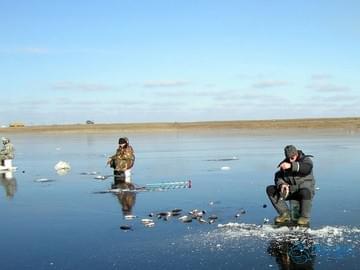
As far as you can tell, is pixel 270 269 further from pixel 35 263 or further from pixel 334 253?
pixel 35 263

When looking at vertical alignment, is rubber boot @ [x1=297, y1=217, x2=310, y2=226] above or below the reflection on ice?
above

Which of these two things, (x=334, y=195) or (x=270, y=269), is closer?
(x=270, y=269)

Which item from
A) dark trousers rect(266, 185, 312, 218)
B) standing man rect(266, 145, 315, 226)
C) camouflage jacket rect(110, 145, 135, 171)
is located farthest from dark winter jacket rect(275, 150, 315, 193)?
camouflage jacket rect(110, 145, 135, 171)

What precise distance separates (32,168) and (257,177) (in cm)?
1084

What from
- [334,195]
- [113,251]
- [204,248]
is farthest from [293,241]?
[334,195]

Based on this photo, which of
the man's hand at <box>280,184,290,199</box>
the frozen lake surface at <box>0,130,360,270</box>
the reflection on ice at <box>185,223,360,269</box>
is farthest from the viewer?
the man's hand at <box>280,184,290,199</box>

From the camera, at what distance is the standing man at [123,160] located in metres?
17.4

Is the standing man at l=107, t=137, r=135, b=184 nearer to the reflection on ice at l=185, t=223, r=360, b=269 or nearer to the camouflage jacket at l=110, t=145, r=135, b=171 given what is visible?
the camouflage jacket at l=110, t=145, r=135, b=171

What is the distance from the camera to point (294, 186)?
9797mm

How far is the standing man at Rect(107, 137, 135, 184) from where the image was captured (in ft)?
57.0

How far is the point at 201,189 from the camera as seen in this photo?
15.1 metres

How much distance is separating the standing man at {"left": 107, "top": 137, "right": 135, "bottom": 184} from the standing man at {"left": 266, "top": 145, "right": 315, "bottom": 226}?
802cm

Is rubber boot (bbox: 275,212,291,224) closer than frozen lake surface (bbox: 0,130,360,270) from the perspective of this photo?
No

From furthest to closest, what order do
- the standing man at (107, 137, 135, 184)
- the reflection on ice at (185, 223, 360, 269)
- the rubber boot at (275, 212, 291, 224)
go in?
Result: the standing man at (107, 137, 135, 184) → the rubber boot at (275, 212, 291, 224) → the reflection on ice at (185, 223, 360, 269)
